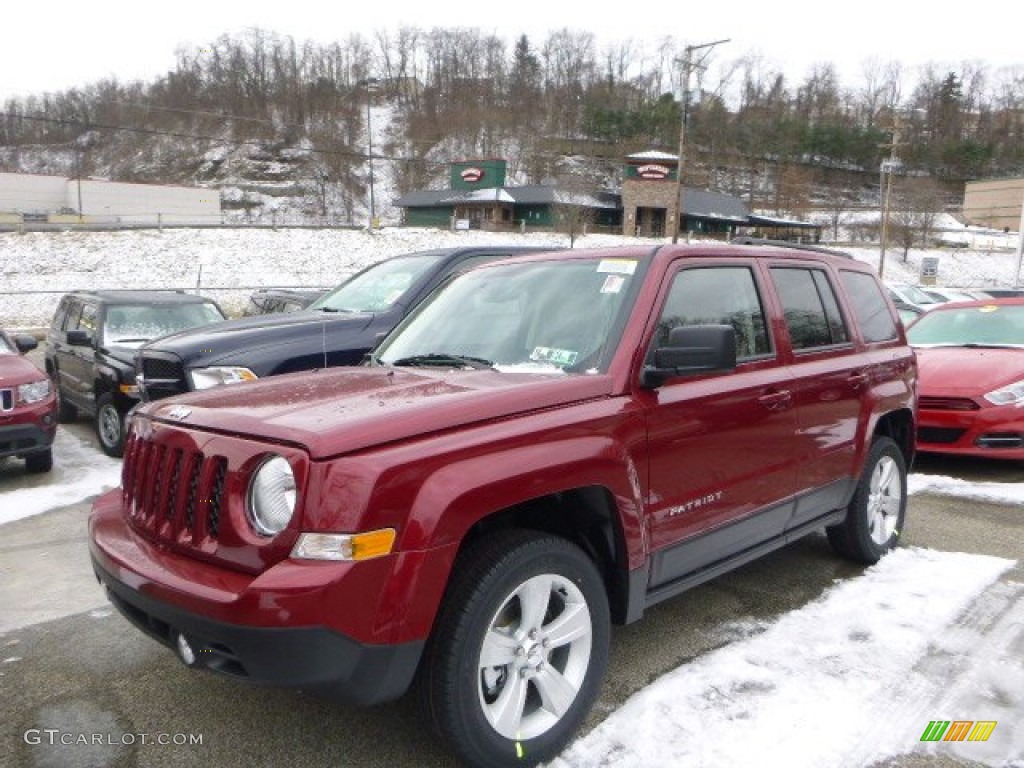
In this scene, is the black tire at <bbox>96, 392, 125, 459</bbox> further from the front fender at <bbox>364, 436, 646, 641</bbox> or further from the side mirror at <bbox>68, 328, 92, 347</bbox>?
the front fender at <bbox>364, 436, 646, 641</bbox>

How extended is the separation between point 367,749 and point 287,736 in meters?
0.32

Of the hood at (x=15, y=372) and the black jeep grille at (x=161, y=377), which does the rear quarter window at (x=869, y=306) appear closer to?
the black jeep grille at (x=161, y=377)

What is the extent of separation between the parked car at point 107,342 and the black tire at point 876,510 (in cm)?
623

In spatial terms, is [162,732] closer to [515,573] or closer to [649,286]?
[515,573]

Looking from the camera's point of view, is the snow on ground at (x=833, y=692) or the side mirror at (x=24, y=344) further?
the side mirror at (x=24, y=344)

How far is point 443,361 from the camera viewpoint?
11.4 ft

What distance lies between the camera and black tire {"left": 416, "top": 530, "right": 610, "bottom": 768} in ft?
8.00

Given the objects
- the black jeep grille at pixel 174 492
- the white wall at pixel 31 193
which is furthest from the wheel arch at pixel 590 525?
the white wall at pixel 31 193

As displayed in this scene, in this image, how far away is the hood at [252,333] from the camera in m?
5.77

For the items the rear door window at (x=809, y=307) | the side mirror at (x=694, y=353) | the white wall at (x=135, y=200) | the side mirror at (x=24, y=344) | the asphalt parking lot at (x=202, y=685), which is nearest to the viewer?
the asphalt parking lot at (x=202, y=685)

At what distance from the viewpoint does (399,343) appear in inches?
155

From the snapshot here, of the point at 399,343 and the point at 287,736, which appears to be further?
the point at 399,343

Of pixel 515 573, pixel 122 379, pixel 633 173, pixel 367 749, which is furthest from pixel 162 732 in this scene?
pixel 633 173

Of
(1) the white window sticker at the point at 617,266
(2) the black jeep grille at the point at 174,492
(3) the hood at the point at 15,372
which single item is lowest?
(3) the hood at the point at 15,372
